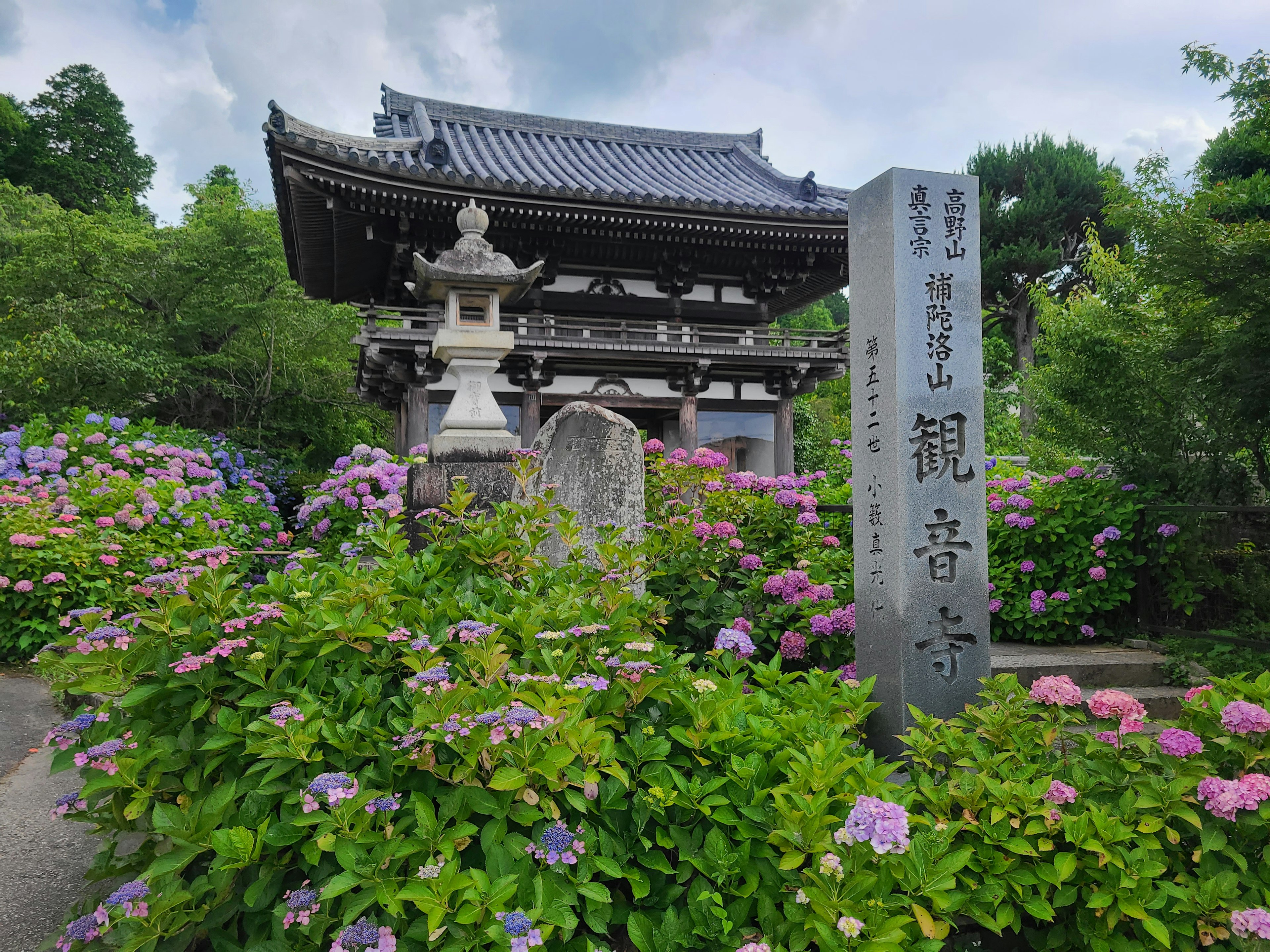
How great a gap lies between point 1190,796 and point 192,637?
8.73 feet

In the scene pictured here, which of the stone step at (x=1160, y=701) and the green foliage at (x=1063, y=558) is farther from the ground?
the green foliage at (x=1063, y=558)

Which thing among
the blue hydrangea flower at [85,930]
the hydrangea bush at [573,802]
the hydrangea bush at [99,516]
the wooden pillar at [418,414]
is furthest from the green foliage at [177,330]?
the blue hydrangea flower at [85,930]

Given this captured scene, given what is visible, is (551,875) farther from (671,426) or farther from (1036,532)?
(671,426)

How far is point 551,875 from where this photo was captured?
1.55 metres

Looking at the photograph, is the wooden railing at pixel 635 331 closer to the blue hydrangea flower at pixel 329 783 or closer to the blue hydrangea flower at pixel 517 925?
the blue hydrangea flower at pixel 329 783

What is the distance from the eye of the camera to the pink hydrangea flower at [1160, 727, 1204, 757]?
73.9 inches

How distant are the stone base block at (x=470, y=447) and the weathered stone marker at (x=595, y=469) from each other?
4.24 feet

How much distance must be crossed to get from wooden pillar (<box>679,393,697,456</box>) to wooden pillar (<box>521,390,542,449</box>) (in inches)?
95.2

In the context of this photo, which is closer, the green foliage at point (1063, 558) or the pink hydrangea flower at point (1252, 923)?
the pink hydrangea flower at point (1252, 923)

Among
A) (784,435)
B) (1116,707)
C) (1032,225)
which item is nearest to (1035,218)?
(1032,225)

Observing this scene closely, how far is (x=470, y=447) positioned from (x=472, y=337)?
0.94 meters

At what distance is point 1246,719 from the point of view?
73.2 inches

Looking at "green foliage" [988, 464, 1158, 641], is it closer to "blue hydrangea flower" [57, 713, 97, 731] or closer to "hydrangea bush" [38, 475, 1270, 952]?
"hydrangea bush" [38, 475, 1270, 952]

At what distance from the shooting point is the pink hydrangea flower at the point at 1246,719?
1855 millimetres
